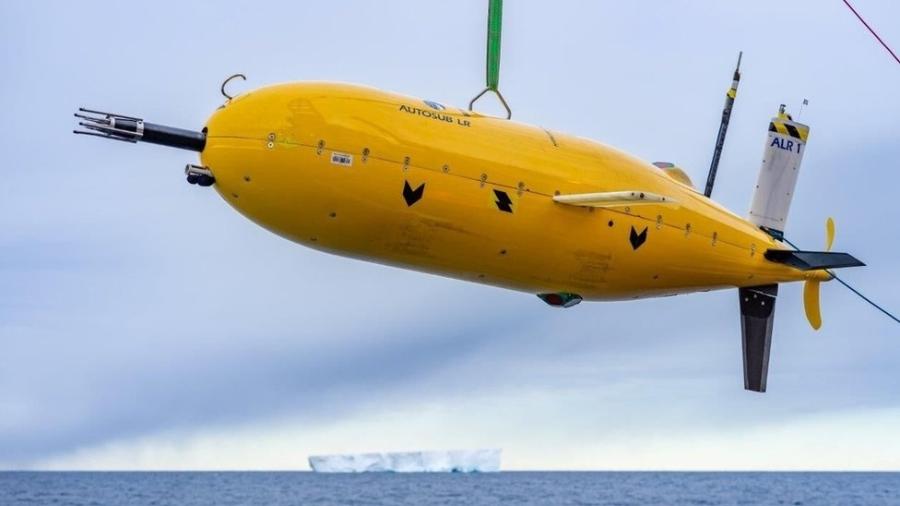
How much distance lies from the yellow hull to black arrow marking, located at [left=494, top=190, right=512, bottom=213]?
0.03 meters

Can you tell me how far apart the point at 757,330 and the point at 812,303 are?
1819 mm

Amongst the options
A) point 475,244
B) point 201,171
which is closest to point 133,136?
point 201,171

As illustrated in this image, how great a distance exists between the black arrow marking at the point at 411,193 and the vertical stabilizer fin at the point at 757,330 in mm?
10666

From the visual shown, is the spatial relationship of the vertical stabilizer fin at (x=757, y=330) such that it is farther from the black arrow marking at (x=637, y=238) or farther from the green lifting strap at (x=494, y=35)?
the green lifting strap at (x=494, y=35)

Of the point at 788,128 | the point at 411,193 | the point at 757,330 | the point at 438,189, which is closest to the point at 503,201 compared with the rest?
the point at 438,189

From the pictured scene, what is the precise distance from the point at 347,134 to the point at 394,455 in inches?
6087

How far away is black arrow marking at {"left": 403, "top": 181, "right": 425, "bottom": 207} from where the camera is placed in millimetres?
24234

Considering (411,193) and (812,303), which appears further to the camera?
(812,303)

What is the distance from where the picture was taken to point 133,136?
23.2m

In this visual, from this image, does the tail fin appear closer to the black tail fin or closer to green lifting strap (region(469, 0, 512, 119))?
the black tail fin

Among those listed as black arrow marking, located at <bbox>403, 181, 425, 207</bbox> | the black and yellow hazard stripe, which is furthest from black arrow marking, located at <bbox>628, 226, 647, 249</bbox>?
the black and yellow hazard stripe

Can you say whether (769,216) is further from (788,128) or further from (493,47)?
(493,47)

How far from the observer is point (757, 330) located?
31828 mm

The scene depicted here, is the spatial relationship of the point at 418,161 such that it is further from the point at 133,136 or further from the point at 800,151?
the point at 800,151
